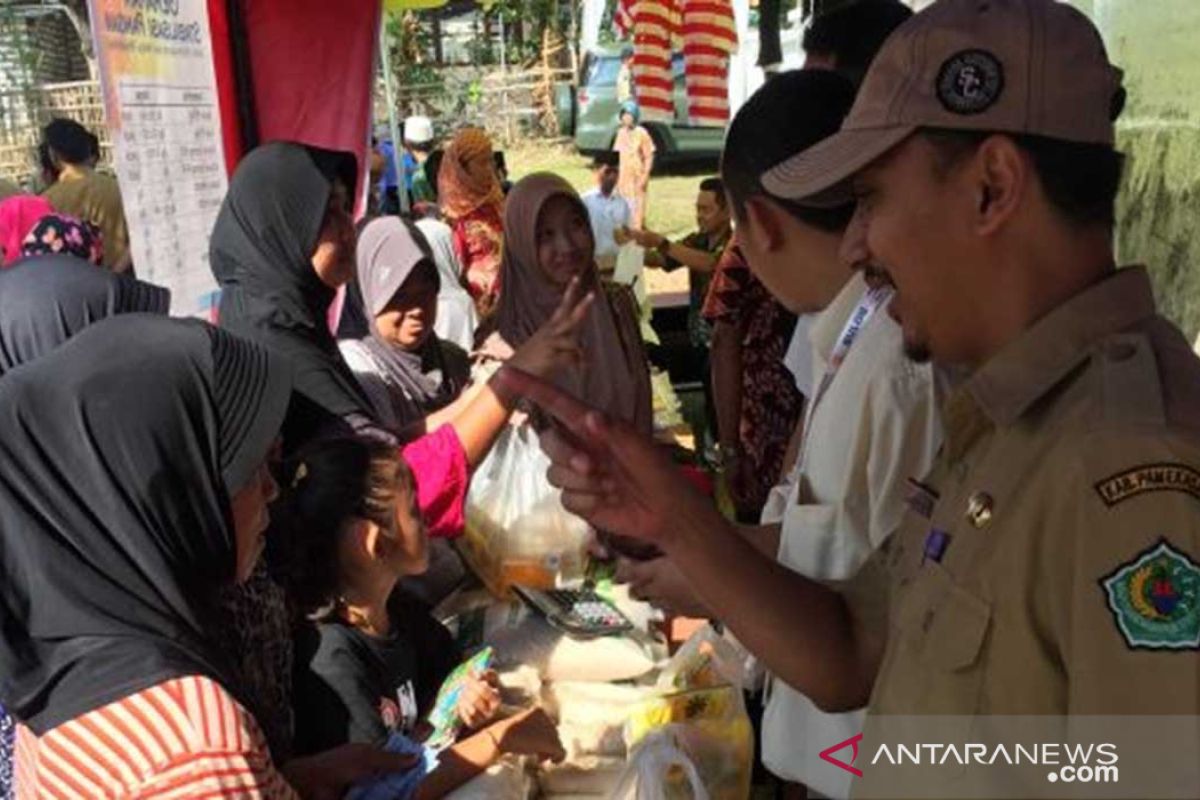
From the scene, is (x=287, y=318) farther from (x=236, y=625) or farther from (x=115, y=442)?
(x=115, y=442)

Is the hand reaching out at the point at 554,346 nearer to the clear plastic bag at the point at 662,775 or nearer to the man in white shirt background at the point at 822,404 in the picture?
the man in white shirt background at the point at 822,404

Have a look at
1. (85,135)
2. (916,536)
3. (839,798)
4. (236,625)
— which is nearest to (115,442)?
(236,625)

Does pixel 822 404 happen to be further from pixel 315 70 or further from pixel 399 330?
pixel 315 70

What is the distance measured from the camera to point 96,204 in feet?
18.7

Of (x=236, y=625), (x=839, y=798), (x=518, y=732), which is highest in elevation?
(x=236, y=625)

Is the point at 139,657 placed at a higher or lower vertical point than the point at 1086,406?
lower

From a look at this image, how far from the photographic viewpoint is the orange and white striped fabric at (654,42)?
589cm

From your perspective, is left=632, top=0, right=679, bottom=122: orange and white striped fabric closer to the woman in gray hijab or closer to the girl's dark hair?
the woman in gray hijab

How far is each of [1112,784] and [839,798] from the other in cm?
78

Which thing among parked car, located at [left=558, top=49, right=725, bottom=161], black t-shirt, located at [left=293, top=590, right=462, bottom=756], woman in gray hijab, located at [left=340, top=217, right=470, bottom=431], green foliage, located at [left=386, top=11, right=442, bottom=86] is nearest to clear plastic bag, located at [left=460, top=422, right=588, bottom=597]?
woman in gray hijab, located at [left=340, top=217, right=470, bottom=431]

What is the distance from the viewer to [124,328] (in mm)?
1503

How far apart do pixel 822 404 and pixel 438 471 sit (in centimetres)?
115

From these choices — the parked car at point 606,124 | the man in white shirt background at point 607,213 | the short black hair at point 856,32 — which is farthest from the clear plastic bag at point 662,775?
the parked car at point 606,124

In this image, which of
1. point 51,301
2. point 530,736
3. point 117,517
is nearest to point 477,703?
point 530,736
